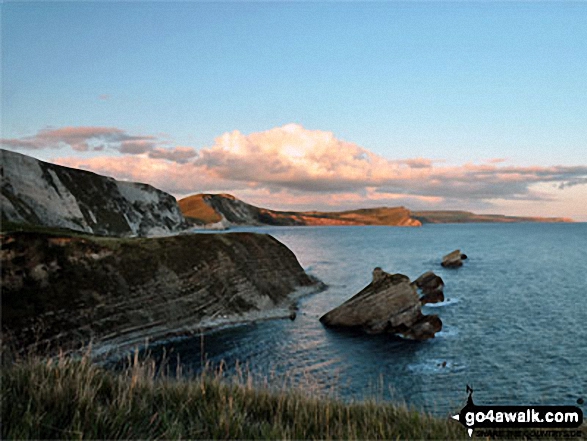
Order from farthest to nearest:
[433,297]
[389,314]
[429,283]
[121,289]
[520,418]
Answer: [429,283]
[433,297]
[389,314]
[121,289]
[520,418]

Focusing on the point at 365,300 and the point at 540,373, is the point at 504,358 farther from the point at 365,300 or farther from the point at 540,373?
the point at 365,300

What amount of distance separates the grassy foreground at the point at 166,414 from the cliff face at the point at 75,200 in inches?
1998

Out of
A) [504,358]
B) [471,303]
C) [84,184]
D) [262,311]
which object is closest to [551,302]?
[471,303]

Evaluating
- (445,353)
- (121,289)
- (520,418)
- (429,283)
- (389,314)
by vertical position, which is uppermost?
(520,418)

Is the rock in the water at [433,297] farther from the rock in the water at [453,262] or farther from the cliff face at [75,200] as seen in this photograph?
the cliff face at [75,200]

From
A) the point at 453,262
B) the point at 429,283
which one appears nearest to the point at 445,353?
the point at 429,283

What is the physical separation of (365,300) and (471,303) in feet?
59.7

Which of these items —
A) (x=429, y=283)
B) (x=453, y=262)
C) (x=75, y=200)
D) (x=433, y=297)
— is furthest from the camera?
(x=453, y=262)

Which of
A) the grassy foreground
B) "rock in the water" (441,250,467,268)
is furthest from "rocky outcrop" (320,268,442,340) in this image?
"rock in the water" (441,250,467,268)

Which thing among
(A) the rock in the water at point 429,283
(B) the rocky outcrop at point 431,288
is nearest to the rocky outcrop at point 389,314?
(B) the rocky outcrop at point 431,288

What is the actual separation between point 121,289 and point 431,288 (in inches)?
1685

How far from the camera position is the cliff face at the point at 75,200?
208ft

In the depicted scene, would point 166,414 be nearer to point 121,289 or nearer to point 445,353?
point 445,353

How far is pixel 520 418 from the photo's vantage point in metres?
9.43
